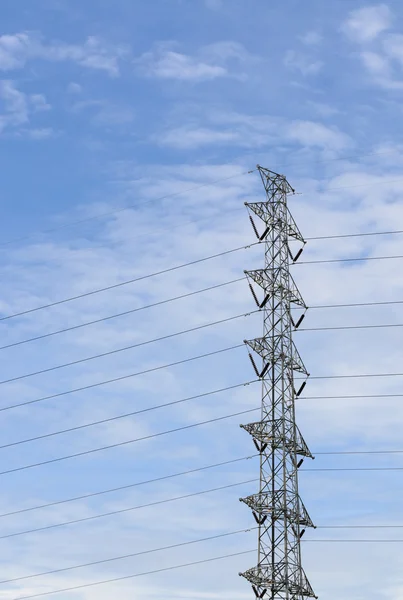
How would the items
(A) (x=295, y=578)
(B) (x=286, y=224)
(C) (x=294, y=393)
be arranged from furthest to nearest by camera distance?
1. (B) (x=286, y=224)
2. (C) (x=294, y=393)
3. (A) (x=295, y=578)

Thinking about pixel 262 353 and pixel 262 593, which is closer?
pixel 262 593

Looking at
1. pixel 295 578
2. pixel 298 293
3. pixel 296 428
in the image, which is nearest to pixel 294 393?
pixel 296 428

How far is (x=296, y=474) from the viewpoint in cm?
6169

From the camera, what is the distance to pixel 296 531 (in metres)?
60.7

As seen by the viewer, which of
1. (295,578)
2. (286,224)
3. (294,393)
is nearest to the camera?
(295,578)

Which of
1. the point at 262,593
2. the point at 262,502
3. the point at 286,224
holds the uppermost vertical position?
the point at 286,224

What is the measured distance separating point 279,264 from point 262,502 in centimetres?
1636

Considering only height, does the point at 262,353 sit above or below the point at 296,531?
above

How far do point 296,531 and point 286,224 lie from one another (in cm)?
2131

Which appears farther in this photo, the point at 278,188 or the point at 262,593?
the point at 278,188

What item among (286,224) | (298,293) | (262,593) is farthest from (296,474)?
(286,224)

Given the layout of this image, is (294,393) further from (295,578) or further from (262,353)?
(295,578)

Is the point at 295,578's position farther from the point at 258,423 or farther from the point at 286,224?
the point at 286,224

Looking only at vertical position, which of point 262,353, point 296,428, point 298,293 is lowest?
point 296,428
